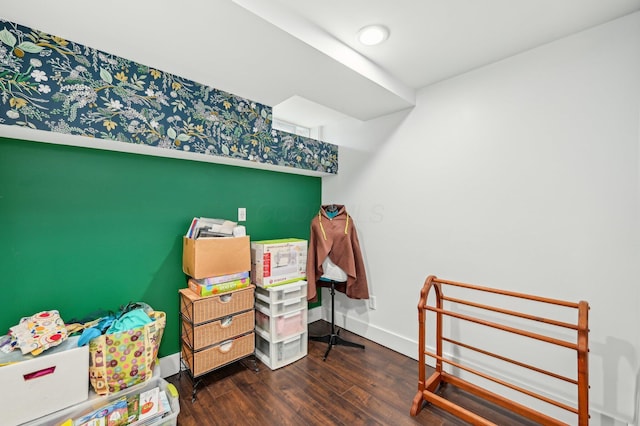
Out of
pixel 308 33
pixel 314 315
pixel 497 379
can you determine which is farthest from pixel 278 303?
pixel 308 33

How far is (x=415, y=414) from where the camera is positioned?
1.69 metres

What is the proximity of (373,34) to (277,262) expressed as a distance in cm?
180

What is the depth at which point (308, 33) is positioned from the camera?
153 cm

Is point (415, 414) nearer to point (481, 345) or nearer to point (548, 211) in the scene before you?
point (481, 345)

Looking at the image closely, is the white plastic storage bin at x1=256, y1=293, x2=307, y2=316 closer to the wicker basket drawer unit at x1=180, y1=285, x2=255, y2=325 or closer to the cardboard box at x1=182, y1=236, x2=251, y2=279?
the wicker basket drawer unit at x1=180, y1=285, x2=255, y2=325

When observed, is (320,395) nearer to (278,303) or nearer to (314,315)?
(278,303)

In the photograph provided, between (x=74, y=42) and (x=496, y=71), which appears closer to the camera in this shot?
(x=74, y=42)

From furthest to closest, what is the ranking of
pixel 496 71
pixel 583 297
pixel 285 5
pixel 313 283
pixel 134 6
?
1. pixel 313 283
2. pixel 496 71
3. pixel 583 297
4. pixel 285 5
5. pixel 134 6

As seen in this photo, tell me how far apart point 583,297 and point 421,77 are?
6.04 feet

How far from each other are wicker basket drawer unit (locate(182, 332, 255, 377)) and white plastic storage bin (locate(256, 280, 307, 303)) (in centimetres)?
31

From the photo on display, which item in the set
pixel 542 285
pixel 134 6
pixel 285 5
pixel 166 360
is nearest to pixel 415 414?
pixel 542 285

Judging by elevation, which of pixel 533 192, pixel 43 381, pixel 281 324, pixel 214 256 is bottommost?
pixel 281 324

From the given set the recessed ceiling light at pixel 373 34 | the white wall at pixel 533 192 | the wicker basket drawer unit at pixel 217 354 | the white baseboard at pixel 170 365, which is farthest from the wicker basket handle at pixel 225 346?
the recessed ceiling light at pixel 373 34

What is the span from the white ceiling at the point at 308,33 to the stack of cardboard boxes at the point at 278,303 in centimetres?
136
